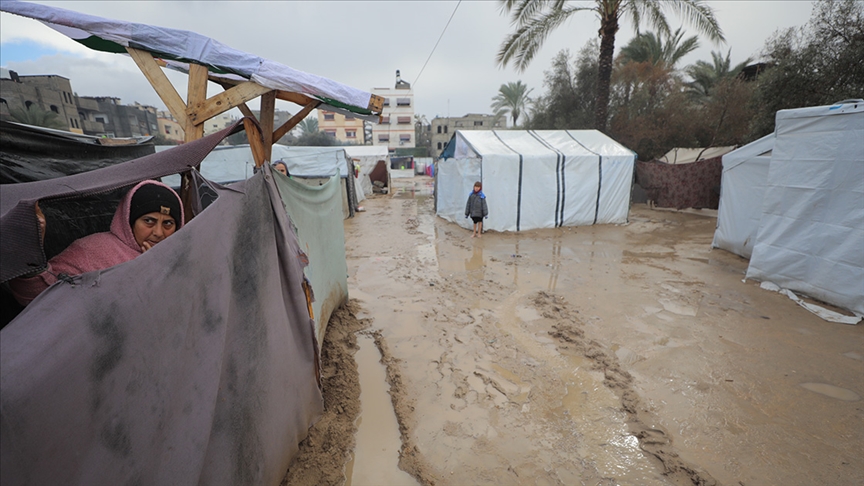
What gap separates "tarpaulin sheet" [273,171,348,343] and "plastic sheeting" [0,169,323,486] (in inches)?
24.6

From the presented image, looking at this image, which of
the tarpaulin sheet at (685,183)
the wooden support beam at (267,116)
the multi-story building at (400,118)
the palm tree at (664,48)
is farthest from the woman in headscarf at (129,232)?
the multi-story building at (400,118)

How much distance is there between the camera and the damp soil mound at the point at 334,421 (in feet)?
7.57

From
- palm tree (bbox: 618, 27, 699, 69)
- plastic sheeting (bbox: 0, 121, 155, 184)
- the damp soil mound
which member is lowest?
the damp soil mound

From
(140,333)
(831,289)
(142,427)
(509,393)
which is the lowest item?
(509,393)

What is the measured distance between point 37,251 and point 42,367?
1.24 ft

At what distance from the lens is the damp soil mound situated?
2309mm

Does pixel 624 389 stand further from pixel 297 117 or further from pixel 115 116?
pixel 115 116

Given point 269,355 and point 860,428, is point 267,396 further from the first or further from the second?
point 860,428

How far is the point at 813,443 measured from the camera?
8.42ft

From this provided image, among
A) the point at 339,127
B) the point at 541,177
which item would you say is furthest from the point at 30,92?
the point at 339,127

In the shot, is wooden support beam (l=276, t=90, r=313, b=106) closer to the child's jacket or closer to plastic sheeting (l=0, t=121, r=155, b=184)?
plastic sheeting (l=0, t=121, r=155, b=184)

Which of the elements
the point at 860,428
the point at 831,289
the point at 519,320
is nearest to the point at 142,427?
the point at 519,320

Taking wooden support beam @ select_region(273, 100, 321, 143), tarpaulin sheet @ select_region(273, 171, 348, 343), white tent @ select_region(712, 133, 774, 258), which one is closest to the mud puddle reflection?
tarpaulin sheet @ select_region(273, 171, 348, 343)

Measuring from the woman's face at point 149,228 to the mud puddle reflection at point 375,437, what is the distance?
1.97 metres
